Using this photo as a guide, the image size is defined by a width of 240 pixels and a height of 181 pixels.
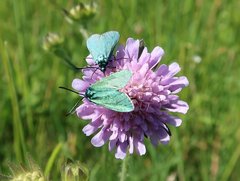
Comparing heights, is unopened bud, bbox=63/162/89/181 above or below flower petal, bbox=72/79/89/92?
below

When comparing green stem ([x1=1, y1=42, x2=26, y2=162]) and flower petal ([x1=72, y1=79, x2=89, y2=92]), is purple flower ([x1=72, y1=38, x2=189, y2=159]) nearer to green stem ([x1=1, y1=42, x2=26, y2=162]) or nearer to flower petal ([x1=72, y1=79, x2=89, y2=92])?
flower petal ([x1=72, y1=79, x2=89, y2=92])

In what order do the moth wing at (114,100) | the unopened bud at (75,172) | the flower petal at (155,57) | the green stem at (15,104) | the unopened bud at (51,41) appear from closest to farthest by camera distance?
the moth wing at (114,100)
the unopened bud at (75,172)
the flower petal at (155,57)
the green stem at (15,104)
the unopened bud at (51,41)

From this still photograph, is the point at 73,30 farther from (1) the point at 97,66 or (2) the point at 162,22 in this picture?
(1) the point at 97,66

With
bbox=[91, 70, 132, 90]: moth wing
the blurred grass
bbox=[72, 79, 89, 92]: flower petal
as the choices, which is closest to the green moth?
bbox=[91, 70, 132, 90]: moth wing

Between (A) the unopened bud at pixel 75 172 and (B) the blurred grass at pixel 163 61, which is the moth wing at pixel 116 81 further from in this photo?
(B) the blurred grass at pixel 163 61

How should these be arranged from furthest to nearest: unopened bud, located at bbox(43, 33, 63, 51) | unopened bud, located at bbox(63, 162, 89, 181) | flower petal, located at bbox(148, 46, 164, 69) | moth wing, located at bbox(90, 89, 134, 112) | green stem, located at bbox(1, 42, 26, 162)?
1. unopened bud, located at bbox(43, 33, 63, 51)
2. green stem, located at bbox(1, 42, 26, 162)
3. flower petal, located at bbox(148, 46, 164, 69)
4. unopened bud, located at bbox(63, 162, 89, 181)
5. moth wing, located at bbox(90, 89, 134, 112)

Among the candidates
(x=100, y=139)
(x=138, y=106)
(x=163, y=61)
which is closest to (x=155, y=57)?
(x=138, y=106)

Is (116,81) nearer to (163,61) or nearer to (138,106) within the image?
(138,106)

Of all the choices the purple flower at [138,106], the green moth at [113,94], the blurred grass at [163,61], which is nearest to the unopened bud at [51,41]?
the blurred grass at [163,61]
